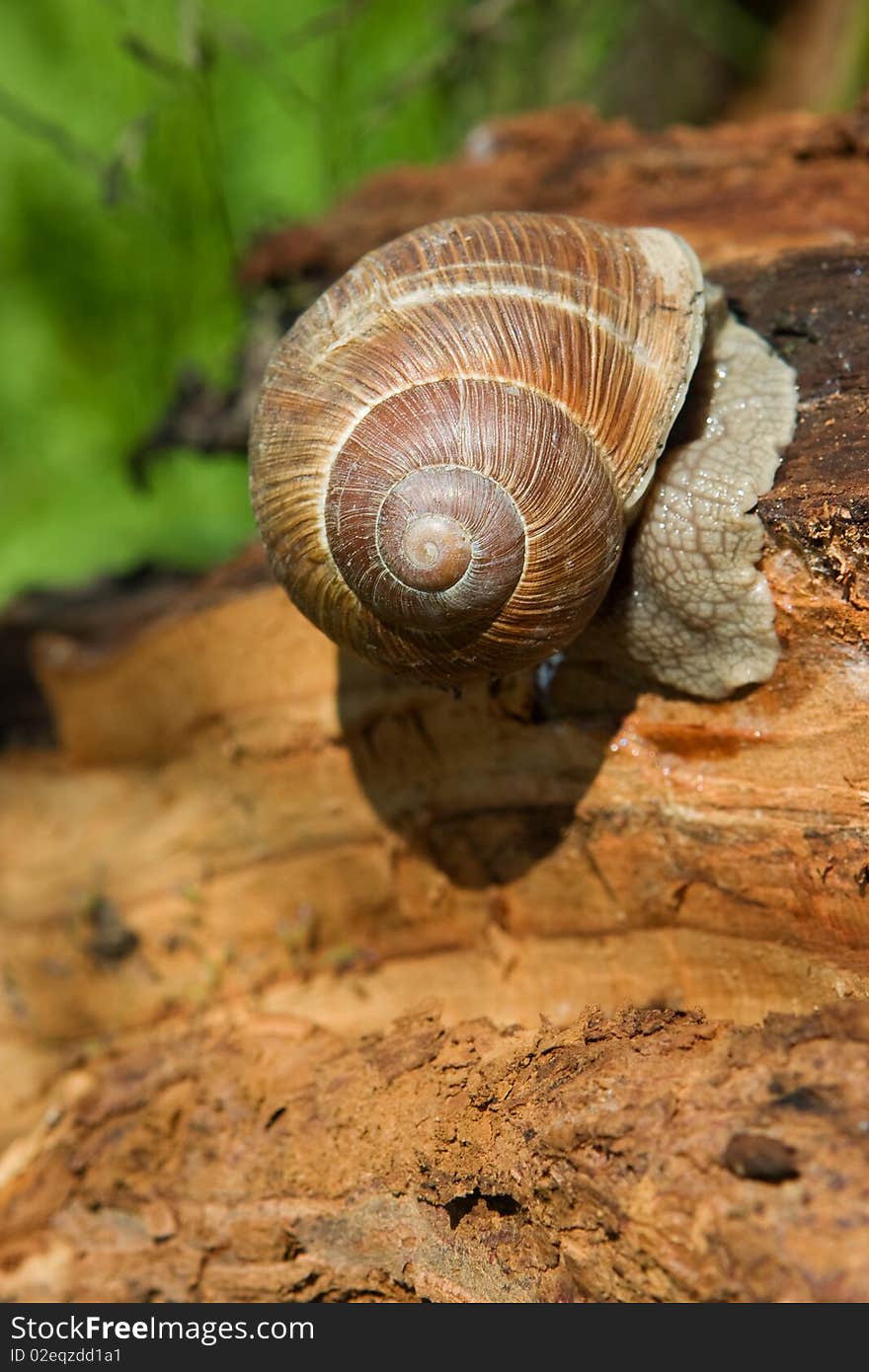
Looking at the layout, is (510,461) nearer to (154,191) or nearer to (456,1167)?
(456,1167)

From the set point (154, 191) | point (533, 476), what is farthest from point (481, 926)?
point (154, 191)

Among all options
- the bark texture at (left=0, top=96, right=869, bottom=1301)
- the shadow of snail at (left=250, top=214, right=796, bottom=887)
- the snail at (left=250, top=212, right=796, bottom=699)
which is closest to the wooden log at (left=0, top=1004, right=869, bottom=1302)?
the bark texture at (left=0, top=96, right=869, bottom=1301)

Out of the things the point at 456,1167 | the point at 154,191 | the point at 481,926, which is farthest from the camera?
the point at 154,191

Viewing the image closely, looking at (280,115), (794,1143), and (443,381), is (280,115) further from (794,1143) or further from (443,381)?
(794,1143)

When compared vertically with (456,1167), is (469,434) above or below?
above

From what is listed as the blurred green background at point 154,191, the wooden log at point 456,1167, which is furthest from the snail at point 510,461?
the blurred green background at point 154,191

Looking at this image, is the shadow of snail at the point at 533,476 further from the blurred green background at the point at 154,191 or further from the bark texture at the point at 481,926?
the blurred green background at the point at 154,191

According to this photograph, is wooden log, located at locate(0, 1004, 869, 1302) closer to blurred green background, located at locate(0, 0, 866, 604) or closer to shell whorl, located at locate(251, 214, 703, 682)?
shell whorl, located at locate(251, 214, 703, 682)
